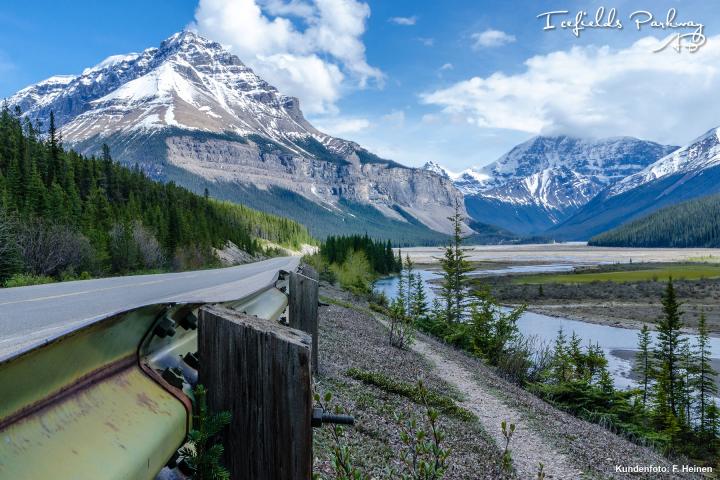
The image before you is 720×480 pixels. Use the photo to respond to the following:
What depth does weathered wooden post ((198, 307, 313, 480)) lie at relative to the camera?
186 centimetres

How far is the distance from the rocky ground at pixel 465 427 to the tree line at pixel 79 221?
16.9 meters

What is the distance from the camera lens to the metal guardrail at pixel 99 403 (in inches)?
41.2

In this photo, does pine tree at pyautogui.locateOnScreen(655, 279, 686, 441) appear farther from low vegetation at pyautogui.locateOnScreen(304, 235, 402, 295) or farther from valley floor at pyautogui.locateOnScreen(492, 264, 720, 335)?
low vegetation at pyautogui.locateOnScreen(304, 235, 402, 295)

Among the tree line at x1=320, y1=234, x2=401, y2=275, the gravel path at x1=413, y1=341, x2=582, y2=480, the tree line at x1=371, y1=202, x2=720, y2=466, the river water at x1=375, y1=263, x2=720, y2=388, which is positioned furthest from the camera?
the tree line at x1=320, y1=234, x2=401, y2=275

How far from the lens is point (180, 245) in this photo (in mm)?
51969

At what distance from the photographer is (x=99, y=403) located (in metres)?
1.36

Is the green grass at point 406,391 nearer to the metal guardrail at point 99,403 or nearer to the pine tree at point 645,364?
the metal guardrail at point 99,403

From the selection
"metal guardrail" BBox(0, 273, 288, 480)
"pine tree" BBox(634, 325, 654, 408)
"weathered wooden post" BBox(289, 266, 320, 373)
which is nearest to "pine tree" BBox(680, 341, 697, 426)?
"pine tree" BBox(634, 325, 654, 408)

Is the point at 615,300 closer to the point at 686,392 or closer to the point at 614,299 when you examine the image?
the point at 614,299

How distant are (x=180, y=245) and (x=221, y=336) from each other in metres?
53.3

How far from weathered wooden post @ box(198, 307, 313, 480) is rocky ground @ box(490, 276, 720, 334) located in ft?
144

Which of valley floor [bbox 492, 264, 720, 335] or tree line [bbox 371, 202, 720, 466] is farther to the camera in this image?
valley floor [bbox 492, 264, 720, 335]

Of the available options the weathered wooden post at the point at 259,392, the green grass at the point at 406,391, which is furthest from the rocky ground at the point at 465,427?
the weathered wooden post at the point at 259,392

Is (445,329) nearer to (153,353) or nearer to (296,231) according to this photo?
(153,353)
